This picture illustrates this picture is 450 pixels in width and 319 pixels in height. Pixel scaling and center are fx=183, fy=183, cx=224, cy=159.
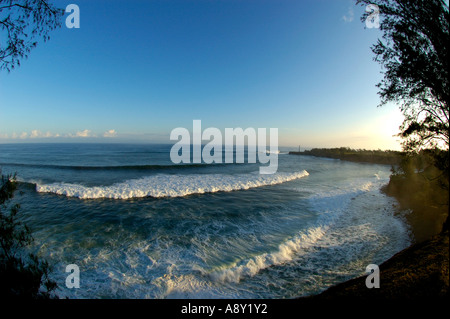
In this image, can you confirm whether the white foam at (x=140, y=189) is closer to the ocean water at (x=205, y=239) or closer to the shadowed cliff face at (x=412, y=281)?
the ocean water at (x=205, y=239)

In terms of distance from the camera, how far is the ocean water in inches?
229

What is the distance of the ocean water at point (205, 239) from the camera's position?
583cm

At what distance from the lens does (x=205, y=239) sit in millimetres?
8656

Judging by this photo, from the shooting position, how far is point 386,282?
4277 millimetres

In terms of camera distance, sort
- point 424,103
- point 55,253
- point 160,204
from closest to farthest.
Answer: point 424,103
point 55,253
point 160,204

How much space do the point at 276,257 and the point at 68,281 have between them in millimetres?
7221
